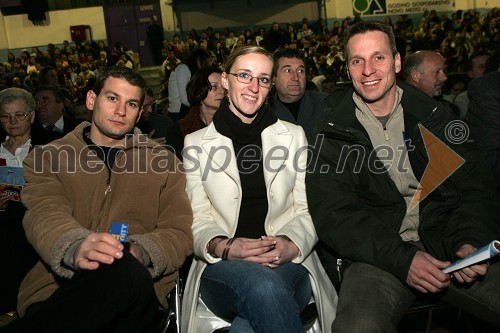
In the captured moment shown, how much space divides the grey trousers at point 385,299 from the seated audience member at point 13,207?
4.81 feet

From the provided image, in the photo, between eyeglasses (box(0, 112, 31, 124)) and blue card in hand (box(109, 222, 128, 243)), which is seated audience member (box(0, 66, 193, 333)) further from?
eyeglasses (box(0, 112, 31, 124))

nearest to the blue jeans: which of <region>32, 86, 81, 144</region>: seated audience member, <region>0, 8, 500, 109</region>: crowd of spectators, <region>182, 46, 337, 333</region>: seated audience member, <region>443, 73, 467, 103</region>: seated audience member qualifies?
<region>182, 46, 337, 333</region>: seated audience member

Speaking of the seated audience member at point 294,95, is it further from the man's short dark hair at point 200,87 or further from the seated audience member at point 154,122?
the seated audience member at point 154,122

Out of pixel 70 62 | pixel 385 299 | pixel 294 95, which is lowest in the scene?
pixel 385 299

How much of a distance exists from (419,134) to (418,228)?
447 mm

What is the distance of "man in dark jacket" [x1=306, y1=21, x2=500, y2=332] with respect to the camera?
90.4 inches

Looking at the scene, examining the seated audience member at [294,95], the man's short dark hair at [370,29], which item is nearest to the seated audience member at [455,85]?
the seated audience member at [294,95]

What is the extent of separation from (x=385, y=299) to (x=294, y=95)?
2.09 metres

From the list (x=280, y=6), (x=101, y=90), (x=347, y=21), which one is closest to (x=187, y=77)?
(x=101, y=90)

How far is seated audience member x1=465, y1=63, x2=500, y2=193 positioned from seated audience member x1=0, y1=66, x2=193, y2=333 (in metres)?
1.59

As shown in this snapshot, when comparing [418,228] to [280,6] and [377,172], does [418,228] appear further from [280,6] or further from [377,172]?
[280,6]

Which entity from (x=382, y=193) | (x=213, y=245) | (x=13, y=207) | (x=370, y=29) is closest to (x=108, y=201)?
(x=213, y=245)

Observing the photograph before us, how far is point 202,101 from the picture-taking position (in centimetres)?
386

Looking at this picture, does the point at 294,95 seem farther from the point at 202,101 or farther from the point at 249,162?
the point at 249,162
